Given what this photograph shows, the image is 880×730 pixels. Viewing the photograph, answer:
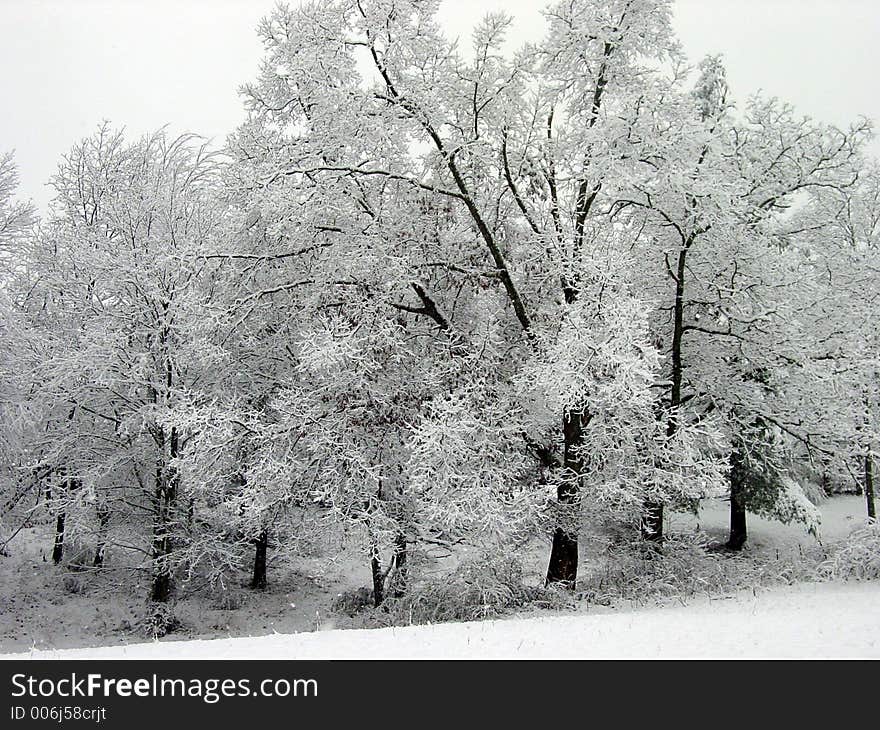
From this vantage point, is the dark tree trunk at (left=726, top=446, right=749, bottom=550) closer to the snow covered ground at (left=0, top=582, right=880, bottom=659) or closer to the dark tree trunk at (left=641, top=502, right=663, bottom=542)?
the dark tree trunk at (left=641, top=502, right=663, bottom=542)

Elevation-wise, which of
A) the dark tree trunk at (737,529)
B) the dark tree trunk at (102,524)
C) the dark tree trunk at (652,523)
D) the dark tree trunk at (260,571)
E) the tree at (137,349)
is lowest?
the dark tree trunk at (260,571)

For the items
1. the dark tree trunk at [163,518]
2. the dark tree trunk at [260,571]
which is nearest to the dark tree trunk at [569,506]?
the dark tree trunk at [163,518]

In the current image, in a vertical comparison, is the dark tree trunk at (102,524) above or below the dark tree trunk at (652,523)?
below

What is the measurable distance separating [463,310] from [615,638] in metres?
6.39

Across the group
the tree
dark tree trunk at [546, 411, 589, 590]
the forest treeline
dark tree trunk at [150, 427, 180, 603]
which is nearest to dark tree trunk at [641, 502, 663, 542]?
the forest treeline

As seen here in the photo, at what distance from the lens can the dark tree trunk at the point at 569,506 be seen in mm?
10127

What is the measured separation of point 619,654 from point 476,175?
749cm

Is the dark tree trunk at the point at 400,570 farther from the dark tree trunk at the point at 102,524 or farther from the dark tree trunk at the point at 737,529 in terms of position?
the dark tree trunk at the point at 737,529

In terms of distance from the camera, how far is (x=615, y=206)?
12289 mm

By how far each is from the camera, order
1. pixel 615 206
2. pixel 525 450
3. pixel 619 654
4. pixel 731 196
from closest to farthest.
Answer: pixel 619 654
pixel 731 196
pixel 525 450
pixel 615 206

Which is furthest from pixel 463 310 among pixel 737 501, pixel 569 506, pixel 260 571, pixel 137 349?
pixel 737 501

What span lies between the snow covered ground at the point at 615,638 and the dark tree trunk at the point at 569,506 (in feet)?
7.11

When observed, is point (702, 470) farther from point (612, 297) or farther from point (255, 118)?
point (255, 118)
